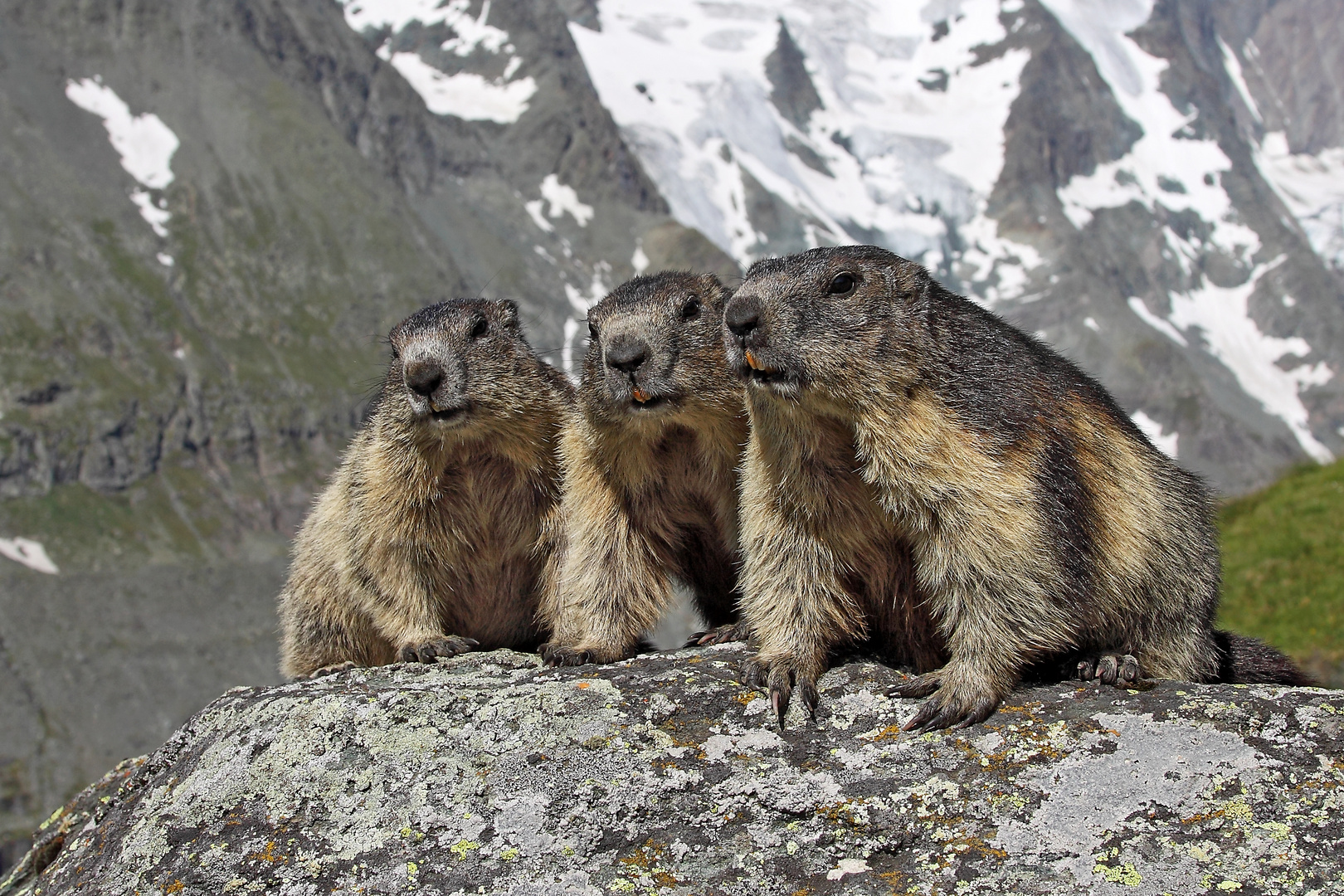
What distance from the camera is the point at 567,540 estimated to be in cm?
896

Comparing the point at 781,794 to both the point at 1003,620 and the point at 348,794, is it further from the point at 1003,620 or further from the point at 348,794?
the point at 348,794

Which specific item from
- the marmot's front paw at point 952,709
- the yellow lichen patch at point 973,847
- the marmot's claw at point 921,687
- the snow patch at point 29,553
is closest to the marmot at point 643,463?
the marmot's claw at point 921,687

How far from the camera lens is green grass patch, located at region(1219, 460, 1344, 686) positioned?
599 inches

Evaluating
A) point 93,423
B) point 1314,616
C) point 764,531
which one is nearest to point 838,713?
point 764,531

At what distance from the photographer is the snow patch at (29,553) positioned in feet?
582

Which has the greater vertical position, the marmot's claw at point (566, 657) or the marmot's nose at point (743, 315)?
the marmot's nose at point (743, 315)

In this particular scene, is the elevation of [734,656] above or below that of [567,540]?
below

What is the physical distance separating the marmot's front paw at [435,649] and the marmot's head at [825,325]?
12.2 ft

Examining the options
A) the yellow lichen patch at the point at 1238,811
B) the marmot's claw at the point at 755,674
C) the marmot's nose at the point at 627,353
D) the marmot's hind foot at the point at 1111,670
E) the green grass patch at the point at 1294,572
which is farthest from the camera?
the green grass patch at the point at 1294,572

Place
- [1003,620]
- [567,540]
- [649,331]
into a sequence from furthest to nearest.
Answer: [567,540]
[649,331]
[1003,620]

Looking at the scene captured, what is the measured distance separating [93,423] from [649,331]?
218326 millimetres

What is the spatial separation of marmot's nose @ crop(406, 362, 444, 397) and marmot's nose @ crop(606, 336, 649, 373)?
6.07 feet

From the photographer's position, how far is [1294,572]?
16.8 metres

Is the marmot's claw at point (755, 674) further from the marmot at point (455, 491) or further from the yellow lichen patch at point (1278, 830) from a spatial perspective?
the marmot at point (455, 491)
